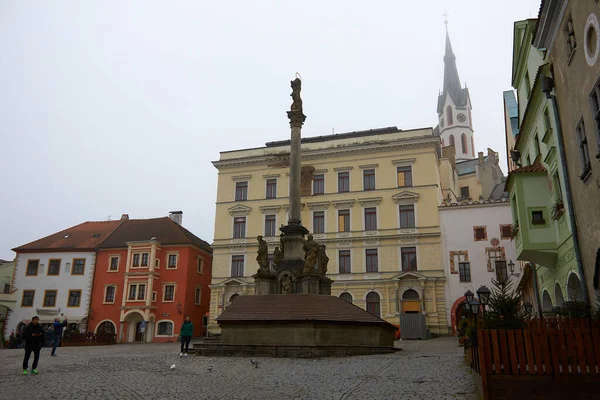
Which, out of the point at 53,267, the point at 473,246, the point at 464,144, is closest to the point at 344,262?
the point at 473,246

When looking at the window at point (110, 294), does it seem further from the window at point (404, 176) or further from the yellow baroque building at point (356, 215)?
the window at point (404, 176)

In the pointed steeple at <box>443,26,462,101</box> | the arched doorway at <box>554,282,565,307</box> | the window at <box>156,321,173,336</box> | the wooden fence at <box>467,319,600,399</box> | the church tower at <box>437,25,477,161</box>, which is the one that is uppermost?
the pointed steeple at <box>443,26,462,101</box>

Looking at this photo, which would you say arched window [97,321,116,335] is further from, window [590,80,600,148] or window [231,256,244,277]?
window [590,80,600,148]

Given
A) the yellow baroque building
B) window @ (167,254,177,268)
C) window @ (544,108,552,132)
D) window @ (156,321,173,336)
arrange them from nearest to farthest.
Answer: window @ (544,108,552,132) < the yellow baroque building < window @ (156,321,173,336) < window @ (167,254,177,268)

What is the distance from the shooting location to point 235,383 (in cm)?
1122

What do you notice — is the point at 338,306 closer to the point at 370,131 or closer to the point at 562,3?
the point at 562,3

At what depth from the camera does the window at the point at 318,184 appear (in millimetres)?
45375

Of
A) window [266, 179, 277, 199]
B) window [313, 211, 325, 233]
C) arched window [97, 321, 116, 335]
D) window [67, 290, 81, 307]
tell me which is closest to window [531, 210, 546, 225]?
Answer: window [313, 211, 325, 233]

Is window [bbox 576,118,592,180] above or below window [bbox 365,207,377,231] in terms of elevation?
below

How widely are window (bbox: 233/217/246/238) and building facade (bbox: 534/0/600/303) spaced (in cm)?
3347

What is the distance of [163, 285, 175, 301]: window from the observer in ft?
150

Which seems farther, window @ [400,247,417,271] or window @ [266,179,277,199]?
window @ [266,179,277,199]

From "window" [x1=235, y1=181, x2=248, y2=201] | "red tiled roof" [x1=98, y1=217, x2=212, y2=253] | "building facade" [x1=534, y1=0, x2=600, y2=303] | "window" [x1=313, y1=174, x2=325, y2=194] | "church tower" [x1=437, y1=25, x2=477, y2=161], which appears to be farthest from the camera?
"church tower" [x1=437, y1=25, x2=477, y2=161]

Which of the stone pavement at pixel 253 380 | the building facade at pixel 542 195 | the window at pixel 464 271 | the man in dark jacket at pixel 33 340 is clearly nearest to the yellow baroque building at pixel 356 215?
the window at pixel 464 271
